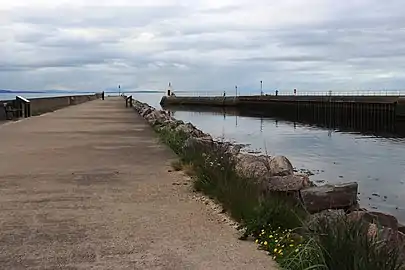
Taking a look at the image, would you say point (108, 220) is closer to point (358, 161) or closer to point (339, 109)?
point (358, 161)

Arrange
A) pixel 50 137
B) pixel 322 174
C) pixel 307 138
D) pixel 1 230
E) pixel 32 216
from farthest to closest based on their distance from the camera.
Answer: pixel 307 138 → pixel 50 137 → pixel 322 174 → pixel 32 216 → pixel 1 230

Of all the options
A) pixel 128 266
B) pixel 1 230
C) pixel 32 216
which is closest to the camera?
pixel 128 266

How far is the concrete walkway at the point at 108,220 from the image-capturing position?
5.71m

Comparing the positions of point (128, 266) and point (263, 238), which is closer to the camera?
point (128, 266)

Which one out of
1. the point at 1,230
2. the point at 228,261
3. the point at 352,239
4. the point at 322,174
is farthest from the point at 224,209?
the point at 322,174

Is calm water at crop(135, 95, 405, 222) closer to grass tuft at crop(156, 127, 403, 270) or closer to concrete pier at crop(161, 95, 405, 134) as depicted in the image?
grass tuft at crop(156, 127, 403, 270)

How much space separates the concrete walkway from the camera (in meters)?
5.71

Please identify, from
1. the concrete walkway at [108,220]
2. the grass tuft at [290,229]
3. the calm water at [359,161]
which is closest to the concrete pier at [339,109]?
the calm water at [359,161]

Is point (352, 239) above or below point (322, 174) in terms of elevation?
above

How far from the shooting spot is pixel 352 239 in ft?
15.5

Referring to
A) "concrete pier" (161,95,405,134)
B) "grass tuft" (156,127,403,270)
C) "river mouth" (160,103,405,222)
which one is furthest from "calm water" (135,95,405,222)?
"concrete pier" (161,95,405,134)

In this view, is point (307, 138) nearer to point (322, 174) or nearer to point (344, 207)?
point (322, 174)

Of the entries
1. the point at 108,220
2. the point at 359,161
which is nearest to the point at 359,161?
the point at 359,161

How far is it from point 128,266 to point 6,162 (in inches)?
326
